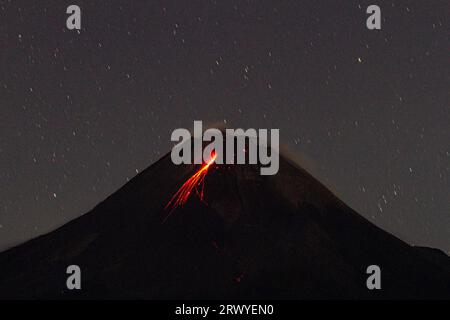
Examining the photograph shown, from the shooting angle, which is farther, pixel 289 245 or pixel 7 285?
pixel 289 245

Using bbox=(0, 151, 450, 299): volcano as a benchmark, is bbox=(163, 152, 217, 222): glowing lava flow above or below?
above

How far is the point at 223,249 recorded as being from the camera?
332 feet

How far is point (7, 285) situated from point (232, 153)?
142ft

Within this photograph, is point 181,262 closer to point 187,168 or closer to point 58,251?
point 58,251

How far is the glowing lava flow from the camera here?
4616 inches

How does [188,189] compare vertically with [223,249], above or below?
above

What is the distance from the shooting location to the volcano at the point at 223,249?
293 feet

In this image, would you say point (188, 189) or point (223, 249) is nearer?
point (223, 249)

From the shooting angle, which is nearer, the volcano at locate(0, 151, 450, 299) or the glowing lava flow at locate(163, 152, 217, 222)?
the volcano at locate(0, 151, 450, 299)

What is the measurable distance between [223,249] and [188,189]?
2078 cm

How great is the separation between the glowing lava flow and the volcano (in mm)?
613

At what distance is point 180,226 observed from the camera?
10919cm
